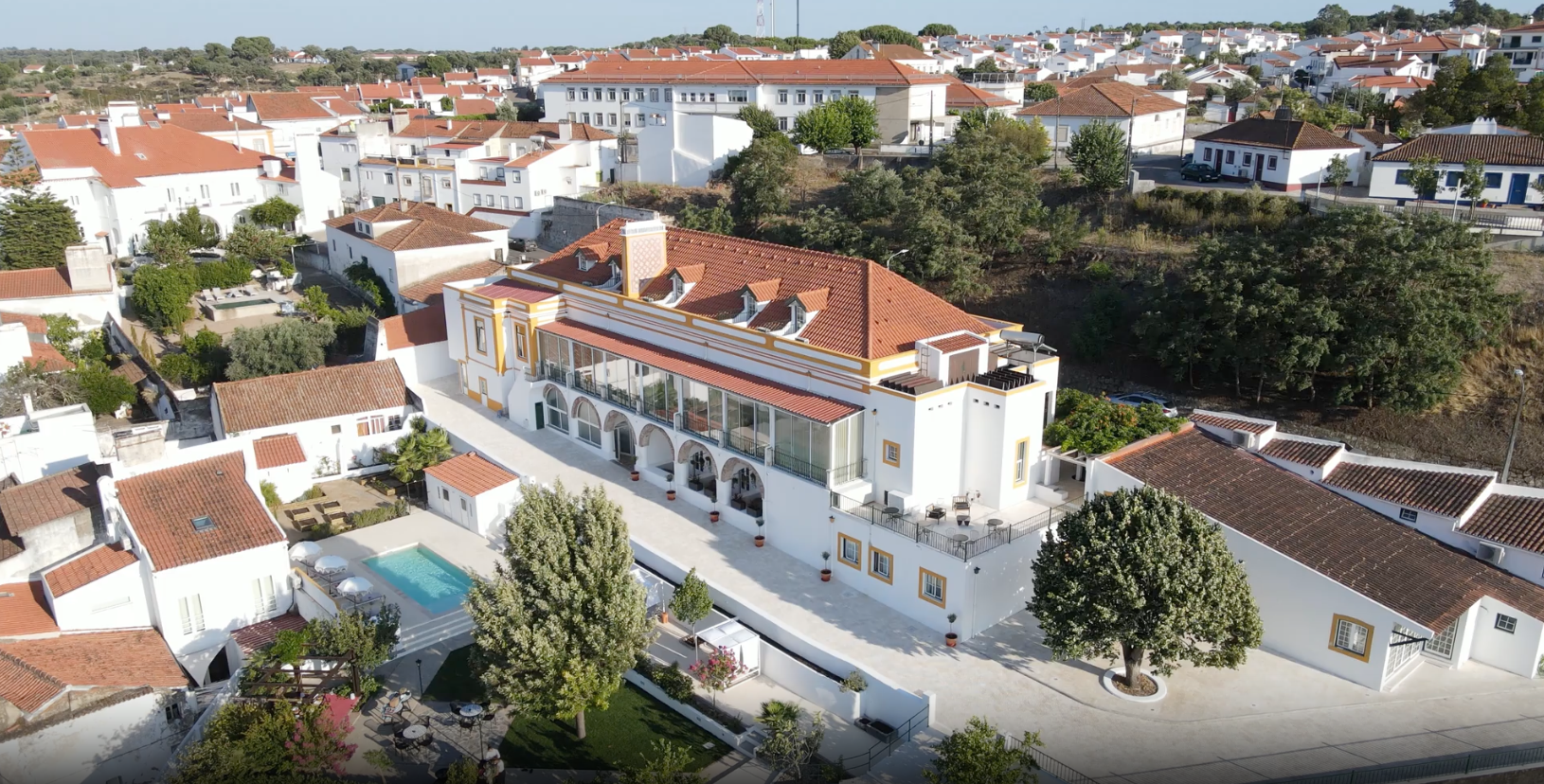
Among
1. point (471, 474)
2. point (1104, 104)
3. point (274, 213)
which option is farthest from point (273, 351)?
point (1104, 104)

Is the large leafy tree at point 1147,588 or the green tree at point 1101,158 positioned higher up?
the green tree at point 1101,158

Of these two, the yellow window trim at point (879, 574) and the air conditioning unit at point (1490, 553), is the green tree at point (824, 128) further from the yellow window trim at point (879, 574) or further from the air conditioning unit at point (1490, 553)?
the air conditioning unit at point (1490, 553)

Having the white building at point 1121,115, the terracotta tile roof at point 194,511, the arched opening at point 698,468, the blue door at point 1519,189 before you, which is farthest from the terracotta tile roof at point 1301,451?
the white building at point 1121,115

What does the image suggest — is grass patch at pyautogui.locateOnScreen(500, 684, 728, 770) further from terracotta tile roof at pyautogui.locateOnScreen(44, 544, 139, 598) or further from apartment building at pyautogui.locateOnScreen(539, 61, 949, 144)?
apartment building at pyautogui.locateOnScreen(539, 61, 949, 144)

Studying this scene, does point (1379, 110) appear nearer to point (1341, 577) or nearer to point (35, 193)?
point (1341, 577)

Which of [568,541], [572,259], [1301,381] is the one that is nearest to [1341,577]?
[1301,381]

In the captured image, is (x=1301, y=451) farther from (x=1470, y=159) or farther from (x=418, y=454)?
(x=418, y=454)

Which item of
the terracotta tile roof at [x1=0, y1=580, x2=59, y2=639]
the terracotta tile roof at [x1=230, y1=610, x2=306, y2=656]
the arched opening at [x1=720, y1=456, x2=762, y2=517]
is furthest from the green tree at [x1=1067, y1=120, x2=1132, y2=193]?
the terracotta tile roof at [x1=0, y1=580, x2=59, y2=639]
